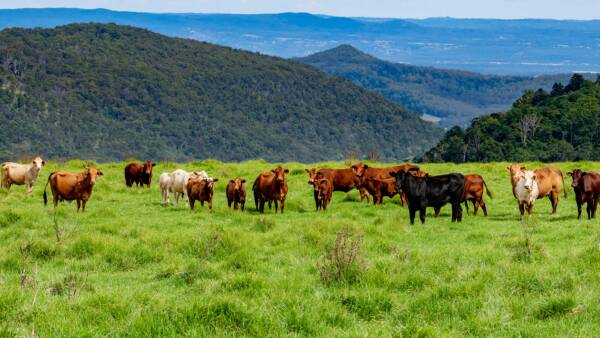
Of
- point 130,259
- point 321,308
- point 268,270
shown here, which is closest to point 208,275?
point 268,270

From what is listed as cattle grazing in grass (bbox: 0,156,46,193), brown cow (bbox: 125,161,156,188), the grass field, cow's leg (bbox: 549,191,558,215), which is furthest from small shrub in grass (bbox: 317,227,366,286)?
brown cow (bbox: 125,161,156,188)

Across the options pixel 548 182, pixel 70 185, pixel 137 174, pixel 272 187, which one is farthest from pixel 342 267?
pixel 137 174

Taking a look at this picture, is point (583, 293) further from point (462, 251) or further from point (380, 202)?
point (380, 202)

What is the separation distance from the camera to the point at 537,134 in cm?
10125

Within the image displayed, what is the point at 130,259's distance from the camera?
12102 mm

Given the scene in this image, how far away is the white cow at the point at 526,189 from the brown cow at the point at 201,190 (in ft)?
26.4

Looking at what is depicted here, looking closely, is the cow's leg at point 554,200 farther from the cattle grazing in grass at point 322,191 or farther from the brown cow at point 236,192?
the brown cow at point 236,192

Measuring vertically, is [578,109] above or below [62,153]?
above

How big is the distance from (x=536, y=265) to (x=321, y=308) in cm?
408

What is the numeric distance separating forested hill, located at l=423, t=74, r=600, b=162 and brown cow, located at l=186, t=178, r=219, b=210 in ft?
244

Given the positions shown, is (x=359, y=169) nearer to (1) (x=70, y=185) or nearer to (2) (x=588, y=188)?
(2) (x=588, y=188)

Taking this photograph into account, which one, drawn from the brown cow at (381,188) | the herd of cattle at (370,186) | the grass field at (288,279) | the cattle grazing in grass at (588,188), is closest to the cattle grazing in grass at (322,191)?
the herd of cattle at (370,186)

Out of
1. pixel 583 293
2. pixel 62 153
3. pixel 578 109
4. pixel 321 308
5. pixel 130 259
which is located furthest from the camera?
pixel 62 153

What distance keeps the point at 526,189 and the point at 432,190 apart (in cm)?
241
